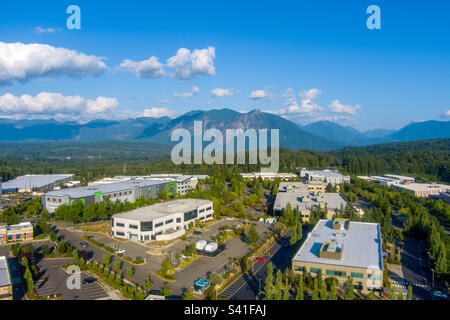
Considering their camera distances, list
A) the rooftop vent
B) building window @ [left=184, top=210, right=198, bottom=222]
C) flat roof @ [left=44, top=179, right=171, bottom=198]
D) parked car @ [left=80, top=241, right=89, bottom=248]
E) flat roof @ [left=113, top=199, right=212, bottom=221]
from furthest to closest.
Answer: flat roof @ [left=44, top=179, right=171, bottom=198] → building window @ [left=184, top=210, right=198, bottom=222] → flat roof @ [left=113, top=199, right=212, bottom=221] → parked car @ [left=80, top=241, right=89, bottom=248] → the rooftop vent

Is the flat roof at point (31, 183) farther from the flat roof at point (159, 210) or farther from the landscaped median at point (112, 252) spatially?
the landscaped median at point (112, 252)

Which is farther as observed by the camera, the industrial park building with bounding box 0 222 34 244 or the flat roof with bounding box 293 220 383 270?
the industrial park building with bounding box 0 222 34 244

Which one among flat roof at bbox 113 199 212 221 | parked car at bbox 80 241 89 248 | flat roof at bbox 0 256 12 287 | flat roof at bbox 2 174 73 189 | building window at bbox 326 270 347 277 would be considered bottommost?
parked car at bbox 80 241 89 248

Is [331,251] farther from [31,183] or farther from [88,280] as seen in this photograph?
[31,183]

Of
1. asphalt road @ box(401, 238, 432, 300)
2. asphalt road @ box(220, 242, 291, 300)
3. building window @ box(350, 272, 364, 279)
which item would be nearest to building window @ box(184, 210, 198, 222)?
asphalt road @ box(220, 242, 291, 300)

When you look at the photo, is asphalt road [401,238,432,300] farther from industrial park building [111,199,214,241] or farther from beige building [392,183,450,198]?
beige building [392,183,450,198]

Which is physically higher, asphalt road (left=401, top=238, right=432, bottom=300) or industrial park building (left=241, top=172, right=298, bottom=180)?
industrial park building (left=241, top=172, right=298, bottom=180)
